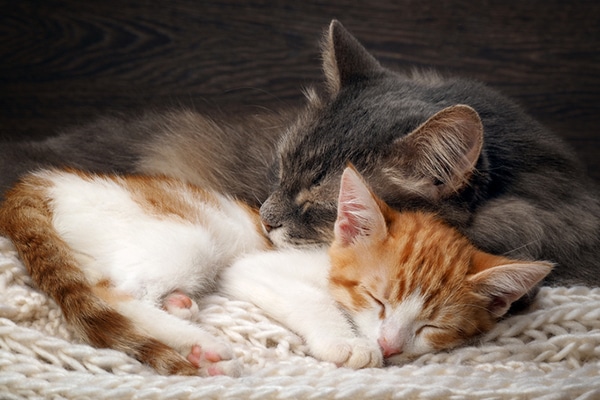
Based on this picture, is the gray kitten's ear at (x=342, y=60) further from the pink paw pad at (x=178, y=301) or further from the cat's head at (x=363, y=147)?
the pink paw pad at (x=178, y=301)

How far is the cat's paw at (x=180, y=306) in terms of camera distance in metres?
1.31

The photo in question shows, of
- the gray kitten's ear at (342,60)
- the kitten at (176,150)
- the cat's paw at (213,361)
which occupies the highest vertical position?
the gray kitten's ear at (342,60)

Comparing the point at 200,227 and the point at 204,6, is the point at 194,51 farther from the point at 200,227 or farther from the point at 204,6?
the point at 200,227

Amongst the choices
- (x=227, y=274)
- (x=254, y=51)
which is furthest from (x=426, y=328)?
(x=254, y=51)

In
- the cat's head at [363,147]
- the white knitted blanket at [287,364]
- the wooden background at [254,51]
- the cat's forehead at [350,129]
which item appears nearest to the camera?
the white knitted blanket at [287,364]

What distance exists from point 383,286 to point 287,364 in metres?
0.25

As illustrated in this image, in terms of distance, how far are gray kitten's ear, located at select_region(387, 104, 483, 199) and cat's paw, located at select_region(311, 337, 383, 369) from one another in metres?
0.38

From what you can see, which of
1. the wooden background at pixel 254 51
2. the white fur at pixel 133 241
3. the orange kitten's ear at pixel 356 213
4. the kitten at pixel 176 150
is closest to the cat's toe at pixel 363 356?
the orange kitten's ear at pixel 356 213

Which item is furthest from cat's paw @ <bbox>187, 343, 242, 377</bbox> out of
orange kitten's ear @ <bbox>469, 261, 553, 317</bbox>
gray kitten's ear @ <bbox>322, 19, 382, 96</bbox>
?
gray kitten's ear @ <bbox>322, 19, 382, 96</bbox>

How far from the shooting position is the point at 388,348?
4.17ft

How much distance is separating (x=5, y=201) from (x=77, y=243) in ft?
0.78

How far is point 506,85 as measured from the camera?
7.57 feet

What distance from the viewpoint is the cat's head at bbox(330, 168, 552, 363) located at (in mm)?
1283

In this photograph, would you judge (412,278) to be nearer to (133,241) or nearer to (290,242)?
(290,242)
